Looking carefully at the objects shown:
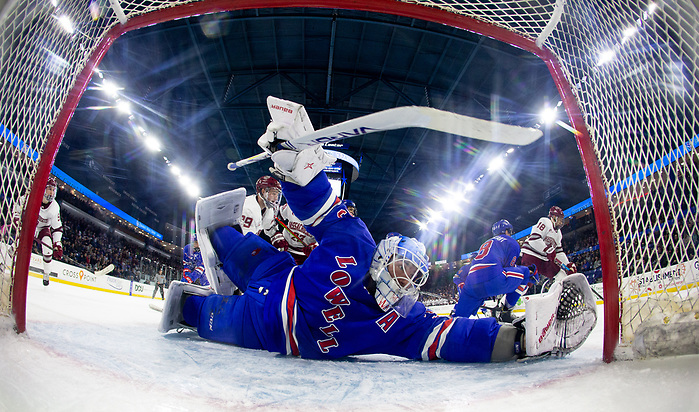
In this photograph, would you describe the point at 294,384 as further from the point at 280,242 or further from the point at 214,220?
the point at 280,242

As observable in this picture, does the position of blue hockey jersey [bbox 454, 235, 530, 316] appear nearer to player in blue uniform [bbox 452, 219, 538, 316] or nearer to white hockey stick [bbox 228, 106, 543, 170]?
player in blue uniform [bbox 452, 219, 538, 316]

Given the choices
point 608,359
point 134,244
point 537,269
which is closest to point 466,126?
point 608,359

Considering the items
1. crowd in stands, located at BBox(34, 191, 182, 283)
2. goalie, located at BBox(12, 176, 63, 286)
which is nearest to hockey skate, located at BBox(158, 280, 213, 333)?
goalie, located at BBox(12, 176, 63, 286)

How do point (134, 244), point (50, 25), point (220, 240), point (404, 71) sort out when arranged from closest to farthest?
point (50, 25) → point (220, 240) → point (404, 71) → point (134, 244)

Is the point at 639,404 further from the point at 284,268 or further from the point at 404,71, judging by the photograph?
the point at 404,71

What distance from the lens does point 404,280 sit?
1.40 m

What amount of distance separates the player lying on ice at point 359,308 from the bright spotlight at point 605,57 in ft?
2.78

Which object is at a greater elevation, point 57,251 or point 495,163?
point 495,163

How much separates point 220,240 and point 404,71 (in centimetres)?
692

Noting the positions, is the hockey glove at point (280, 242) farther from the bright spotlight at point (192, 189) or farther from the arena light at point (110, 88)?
the bright spotlight at point (192, 189)

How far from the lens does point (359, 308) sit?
1533 millimetres

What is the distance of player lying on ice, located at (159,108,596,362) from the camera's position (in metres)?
1.35

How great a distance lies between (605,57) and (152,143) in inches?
477

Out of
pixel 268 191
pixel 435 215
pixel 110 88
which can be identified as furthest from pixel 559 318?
pixel 435 215
